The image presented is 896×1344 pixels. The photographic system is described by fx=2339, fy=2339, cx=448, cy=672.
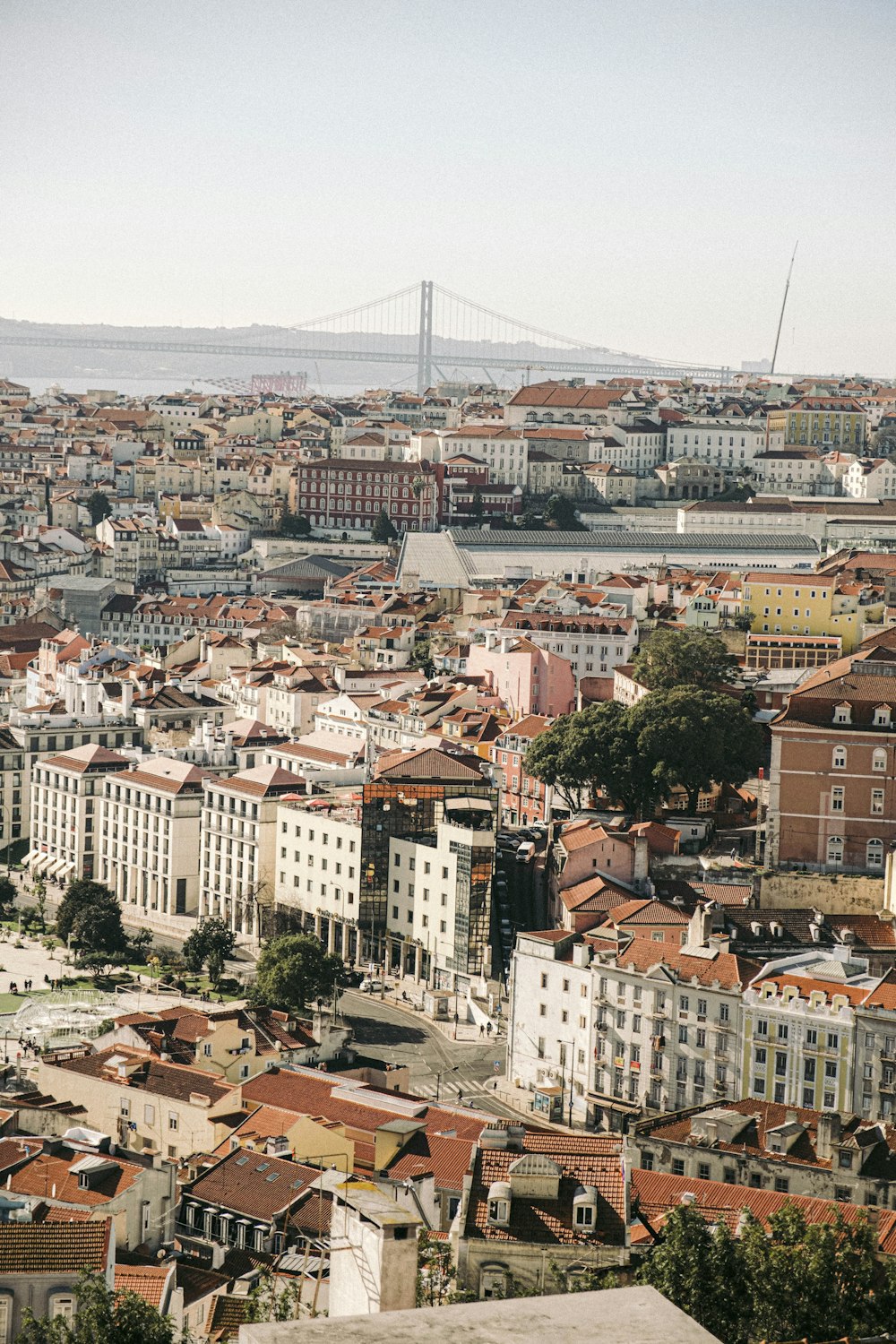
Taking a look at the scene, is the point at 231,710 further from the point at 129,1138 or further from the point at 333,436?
the point at 333,436

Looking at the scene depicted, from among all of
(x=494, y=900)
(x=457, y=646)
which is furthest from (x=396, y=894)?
(x=457, y=646)

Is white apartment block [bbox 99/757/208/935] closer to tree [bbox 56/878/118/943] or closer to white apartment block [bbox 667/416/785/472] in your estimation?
tree [bbox 56/878/118/943]

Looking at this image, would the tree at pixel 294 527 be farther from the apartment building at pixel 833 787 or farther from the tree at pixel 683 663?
the apartment building at pixel 833 787

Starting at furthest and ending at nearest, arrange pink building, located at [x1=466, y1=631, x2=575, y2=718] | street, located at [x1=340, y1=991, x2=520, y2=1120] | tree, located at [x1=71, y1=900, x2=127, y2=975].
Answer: pink building, located at [x1=466, y1=631, x2=575, y2=718] < tree, located at [x1=71, y1=900, x2=127, y2=975] < street, located at [x1=340, y1=991, x2=520, y2=1120]

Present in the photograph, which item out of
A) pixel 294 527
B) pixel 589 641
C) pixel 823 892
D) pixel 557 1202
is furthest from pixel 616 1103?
pixel 294 527

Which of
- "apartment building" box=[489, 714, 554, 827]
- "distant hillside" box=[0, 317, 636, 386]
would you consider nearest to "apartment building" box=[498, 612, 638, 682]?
"apartment building" box=[489, 714, 554, 827]
